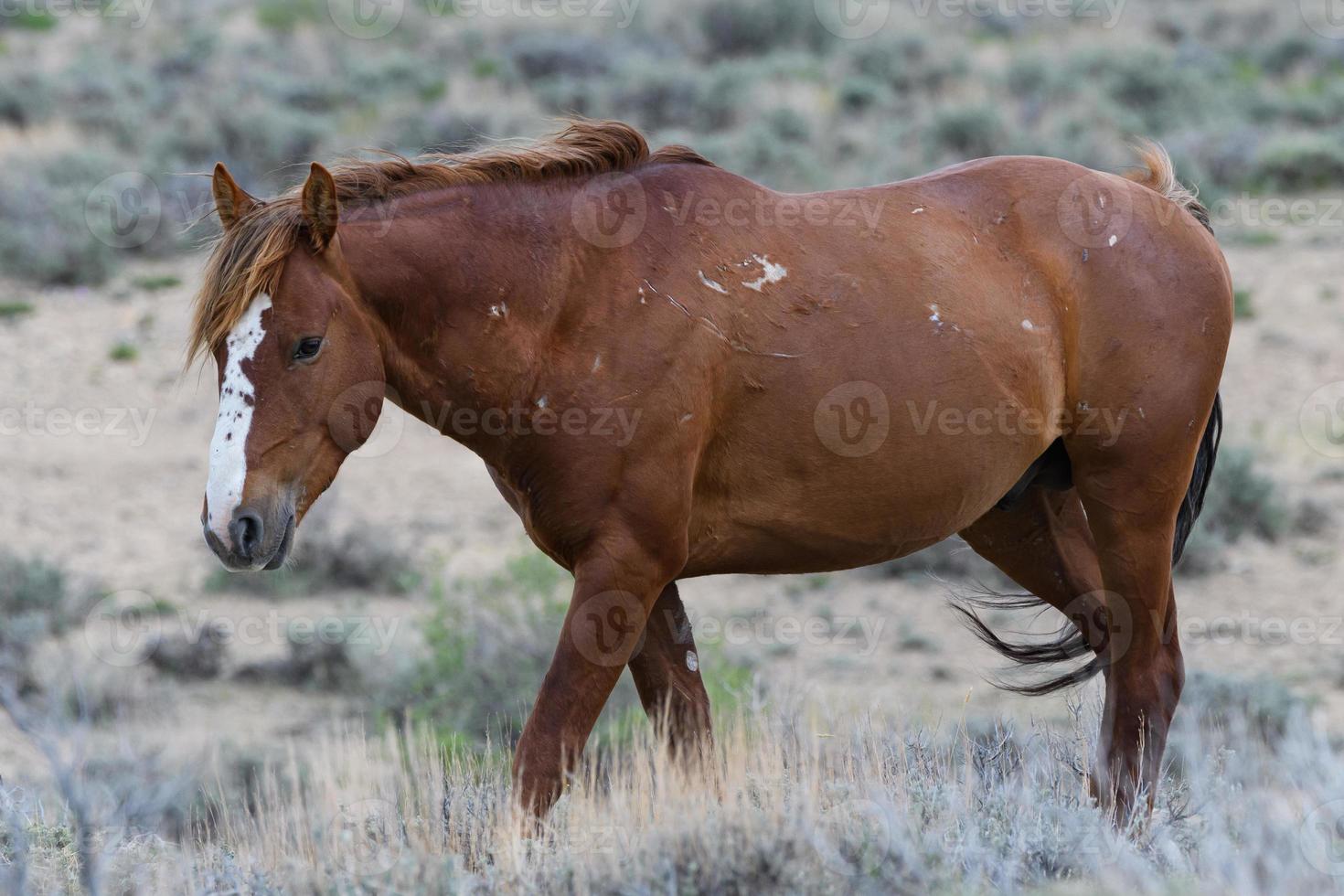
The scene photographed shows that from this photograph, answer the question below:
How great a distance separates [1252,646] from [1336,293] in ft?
18.4

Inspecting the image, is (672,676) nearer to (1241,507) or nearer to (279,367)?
(279,367)

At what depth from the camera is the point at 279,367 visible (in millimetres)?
3551

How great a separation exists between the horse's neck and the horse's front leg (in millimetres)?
534

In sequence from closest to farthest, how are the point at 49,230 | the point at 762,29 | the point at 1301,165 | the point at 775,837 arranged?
the point at 775,837
the point at 49,230
the point at 1301,165
the point at 762,29

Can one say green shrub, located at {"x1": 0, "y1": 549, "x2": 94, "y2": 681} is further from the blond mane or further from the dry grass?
the blond mane

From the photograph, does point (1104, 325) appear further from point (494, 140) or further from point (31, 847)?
point (31, 847)

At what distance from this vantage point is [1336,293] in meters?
12.8

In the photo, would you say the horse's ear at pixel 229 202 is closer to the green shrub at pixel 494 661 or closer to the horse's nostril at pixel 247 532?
the horse's nostril at pixel 247 532

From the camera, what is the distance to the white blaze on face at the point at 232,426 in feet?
11.2

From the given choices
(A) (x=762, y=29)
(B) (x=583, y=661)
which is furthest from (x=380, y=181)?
(A) (x=762, y=29)

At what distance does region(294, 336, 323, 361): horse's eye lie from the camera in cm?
357

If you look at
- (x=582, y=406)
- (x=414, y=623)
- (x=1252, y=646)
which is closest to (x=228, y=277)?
(x=582, y=406)

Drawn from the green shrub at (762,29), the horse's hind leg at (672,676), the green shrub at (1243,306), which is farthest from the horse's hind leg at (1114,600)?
the green shrub at (762,29)

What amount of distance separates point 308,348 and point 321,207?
1.25ft
